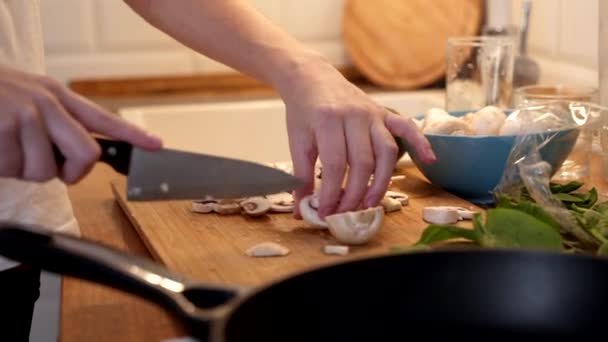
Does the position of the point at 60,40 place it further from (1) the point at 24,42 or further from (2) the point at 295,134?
(2) the point at 295,134

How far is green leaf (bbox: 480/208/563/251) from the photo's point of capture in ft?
2.98

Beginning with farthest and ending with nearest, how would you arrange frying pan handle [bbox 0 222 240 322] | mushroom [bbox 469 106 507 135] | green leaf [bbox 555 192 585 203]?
mushroom [bbox 469 106 507 135] → green leaf [bbox 555 192 585 203] → frying pan handle [bbox 0 222 240 322]

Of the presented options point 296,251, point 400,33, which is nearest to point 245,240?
point 296,251

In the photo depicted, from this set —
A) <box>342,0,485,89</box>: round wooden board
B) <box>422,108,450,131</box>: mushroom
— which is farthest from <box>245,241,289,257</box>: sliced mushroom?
<box>342,0,485,89</box>: round wooden board

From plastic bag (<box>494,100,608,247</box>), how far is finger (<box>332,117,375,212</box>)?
17 cm

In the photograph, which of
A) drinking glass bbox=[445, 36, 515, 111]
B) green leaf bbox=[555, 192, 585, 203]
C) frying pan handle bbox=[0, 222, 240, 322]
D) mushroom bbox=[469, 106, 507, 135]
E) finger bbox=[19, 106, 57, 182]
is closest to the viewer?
frying pan handle bbox=[0, 222, 240, 322]

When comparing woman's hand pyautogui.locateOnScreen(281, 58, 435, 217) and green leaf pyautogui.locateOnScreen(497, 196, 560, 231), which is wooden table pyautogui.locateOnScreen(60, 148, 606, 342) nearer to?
woman's hand pyautogui.locateOnScreen(281, 58, 435, 217)

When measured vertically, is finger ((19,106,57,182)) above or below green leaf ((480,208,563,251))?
above

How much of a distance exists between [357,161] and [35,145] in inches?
14.7

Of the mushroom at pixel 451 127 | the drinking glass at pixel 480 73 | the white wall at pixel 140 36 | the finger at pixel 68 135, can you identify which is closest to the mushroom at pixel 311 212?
the mushroom at pixel 451 127

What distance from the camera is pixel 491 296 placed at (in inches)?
25.4

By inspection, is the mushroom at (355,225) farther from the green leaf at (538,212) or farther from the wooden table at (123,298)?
the green leaf at (538,212)

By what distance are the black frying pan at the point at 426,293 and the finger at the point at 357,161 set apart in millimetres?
407

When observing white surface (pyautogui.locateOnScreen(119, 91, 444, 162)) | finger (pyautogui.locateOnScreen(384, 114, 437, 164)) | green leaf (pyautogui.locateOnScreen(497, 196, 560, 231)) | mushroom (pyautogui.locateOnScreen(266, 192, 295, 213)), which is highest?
finger (pyautogui.locateOnScreen(384, 114, 437, 164))
